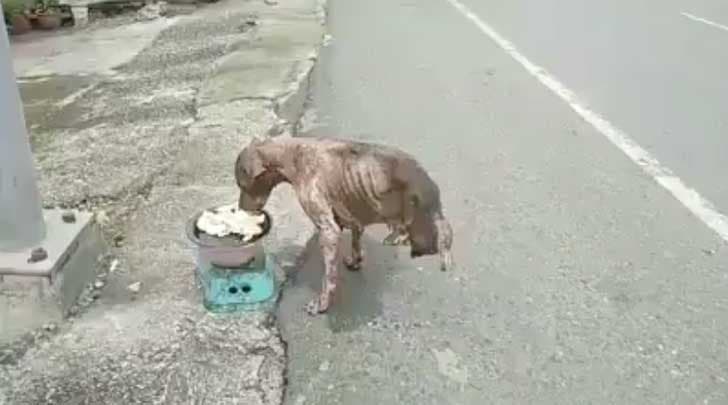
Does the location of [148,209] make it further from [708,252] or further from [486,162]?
[708,252]

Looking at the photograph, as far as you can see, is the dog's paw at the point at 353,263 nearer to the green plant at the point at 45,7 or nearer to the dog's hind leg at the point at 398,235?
the dog's hind leg at the point at 398,235

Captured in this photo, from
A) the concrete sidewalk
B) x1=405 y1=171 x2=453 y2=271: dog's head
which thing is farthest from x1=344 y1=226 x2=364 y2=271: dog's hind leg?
x1=405 y1=171 x2=453 y2=271: dog's head

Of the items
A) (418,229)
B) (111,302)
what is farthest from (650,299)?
(111,302)

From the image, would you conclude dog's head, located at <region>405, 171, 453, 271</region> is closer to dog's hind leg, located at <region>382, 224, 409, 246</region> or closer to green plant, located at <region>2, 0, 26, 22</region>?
dog's hind leg, located at <region>382, 224, 409, 246</region>

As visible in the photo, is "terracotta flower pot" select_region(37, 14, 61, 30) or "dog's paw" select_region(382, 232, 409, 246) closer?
"dog's paw" select_region(382, 232, 409, 246)

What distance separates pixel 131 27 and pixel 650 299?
845 centimetres

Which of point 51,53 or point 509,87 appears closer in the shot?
point 509,87

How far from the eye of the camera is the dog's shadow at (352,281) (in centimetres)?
310

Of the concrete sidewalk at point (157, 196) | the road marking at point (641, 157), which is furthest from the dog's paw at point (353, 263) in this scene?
the road marking at point (641, 157)

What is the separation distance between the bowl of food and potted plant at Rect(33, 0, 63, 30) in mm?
8090

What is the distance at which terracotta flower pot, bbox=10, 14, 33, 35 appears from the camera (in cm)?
998

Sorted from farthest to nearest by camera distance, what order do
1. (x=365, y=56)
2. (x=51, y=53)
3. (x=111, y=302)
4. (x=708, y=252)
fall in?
1. (x=51, y=53)
2. (x=365, y=56)
3. (x=708, y=252)
4. (x=111, y=302)

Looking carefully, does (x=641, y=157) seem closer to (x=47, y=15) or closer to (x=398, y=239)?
(x=398, y=239)

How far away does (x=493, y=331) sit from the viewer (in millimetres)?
2988
